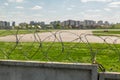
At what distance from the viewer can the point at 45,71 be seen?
23.3ft

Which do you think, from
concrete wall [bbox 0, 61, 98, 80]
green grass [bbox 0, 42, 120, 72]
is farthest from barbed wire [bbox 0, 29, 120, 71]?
concrete wall [bbox 0, 61, 98, 80]

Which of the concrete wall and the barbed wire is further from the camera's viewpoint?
the barbed wire

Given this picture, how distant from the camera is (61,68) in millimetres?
6996

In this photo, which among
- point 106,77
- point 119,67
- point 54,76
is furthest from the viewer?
point 119,67

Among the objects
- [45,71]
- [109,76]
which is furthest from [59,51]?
[109,76]

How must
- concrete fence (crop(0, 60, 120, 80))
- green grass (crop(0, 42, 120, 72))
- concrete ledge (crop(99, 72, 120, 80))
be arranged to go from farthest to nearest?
green grass (crop(0, 42, 120, 72)) < concrete fence (crop(0, 60, 120, 80)) < concrete ledge (crop(99, 72, 120, 80))

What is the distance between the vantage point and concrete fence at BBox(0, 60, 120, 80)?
666cm

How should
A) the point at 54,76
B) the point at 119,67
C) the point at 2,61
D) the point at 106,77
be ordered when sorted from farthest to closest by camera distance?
the point at 119,67 < the point at 2,61 < the point at 54,76 < the point at 106,77

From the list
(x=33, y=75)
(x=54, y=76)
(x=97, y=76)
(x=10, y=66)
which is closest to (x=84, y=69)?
(x=97, y=76)

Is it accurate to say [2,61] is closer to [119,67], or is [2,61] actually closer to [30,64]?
[30,64]

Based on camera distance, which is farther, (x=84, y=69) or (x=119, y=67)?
(x=119, y=67)

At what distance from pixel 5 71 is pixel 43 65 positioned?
1.22m

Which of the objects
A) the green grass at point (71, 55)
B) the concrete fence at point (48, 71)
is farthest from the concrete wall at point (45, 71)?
the green grass at point (71, 55)

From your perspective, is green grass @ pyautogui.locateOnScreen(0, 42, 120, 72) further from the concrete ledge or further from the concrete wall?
the concrete ledge
